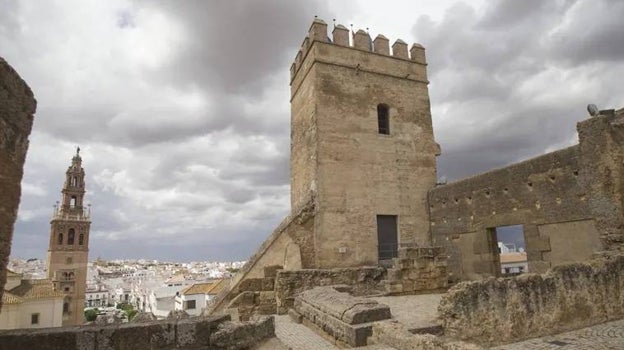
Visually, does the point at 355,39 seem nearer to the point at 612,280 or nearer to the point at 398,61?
the point at 398,61

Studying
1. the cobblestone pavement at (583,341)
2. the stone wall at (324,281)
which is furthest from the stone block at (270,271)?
the cobblestone pavement at (583,341)

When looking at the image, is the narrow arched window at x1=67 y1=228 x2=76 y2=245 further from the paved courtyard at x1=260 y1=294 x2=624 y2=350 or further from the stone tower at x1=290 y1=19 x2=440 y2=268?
the paved courtyard at x1=260 y1=294 x2=624 y2=350

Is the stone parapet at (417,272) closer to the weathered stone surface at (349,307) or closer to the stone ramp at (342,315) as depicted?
the stone ramp at (342,315)

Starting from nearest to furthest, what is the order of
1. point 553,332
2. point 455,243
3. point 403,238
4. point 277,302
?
point 553,332 < point 277,302 < point 455,243 < point 403,238

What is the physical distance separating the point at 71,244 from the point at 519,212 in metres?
60.7

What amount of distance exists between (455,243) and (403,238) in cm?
182

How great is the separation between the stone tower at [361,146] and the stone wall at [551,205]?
2063 millimetres

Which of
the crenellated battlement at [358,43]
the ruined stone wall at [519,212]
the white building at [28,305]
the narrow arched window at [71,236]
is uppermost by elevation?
the crenellated battlement at [358,43]

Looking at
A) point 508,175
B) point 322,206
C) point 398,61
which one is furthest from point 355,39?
point 508,175

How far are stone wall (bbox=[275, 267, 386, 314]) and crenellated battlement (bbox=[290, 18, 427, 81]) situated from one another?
323 inches

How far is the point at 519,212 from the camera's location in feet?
33.8

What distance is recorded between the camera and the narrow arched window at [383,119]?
14516mm

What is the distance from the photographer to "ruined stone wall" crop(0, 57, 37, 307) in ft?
11.2

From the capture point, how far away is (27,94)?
12.2 feet
